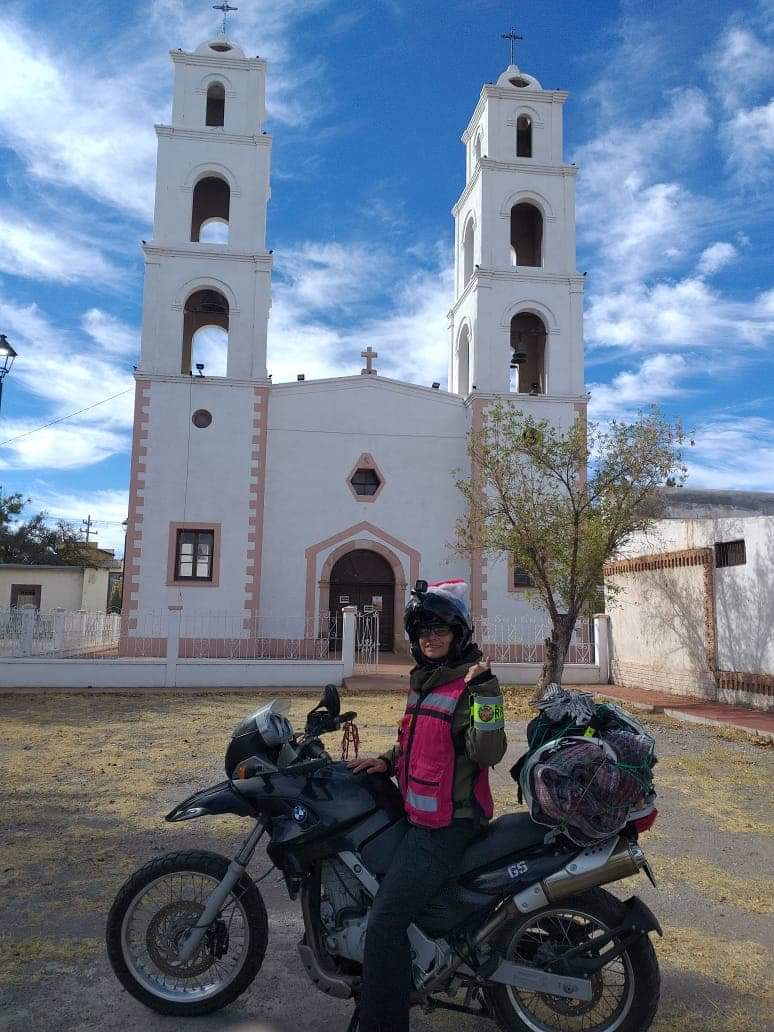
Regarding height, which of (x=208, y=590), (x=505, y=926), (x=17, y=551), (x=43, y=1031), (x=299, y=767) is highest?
(x=17, y=551)

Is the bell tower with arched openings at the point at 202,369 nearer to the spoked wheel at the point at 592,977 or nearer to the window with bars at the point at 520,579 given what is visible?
the window with bars at the point at 520,579

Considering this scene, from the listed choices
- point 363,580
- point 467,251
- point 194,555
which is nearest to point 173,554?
point 194,555

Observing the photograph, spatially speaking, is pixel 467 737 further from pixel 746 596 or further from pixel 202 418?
pixel 202 418

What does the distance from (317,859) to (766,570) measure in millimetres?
9863

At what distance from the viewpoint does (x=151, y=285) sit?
18484 millimetres

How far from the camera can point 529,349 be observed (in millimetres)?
19984

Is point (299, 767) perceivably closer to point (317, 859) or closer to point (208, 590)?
point (317, 859)

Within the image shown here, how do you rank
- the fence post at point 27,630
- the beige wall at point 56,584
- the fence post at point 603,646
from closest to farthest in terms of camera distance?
1. the fence post at point 27,630
2. the fence post at point 603,646
3. the beige wall at point 56,584

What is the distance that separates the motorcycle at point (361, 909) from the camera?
8.87 feet

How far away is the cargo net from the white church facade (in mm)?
14570

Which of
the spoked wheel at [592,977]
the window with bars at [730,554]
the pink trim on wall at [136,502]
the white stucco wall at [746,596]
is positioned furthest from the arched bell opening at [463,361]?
the spoked wheel at [592,977]

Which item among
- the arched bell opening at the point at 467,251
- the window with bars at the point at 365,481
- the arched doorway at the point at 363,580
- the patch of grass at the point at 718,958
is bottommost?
the patch of grass at the point at 718,958

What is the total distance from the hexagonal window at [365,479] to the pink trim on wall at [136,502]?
4.49 metres

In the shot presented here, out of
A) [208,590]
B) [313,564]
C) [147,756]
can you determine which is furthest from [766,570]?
[208,590]
